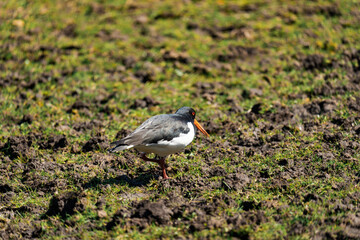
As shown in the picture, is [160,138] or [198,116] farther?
[198,116]

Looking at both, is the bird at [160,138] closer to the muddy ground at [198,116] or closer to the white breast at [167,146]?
the white breast at [167,146]

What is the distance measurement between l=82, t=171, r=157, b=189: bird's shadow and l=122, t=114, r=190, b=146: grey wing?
23.0 inches

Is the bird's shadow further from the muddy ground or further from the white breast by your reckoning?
the white breast

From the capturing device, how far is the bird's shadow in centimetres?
628

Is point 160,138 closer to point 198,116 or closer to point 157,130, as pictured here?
point 157,130

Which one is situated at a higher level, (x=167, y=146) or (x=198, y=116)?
(x=167, y=146)

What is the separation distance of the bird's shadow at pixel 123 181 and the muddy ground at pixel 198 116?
26mm

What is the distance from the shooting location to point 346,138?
6.91 metres

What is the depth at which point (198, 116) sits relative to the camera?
8.41 metres

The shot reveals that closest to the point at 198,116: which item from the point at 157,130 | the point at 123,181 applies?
the point at 157,130

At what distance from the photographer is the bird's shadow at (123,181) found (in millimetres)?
6277

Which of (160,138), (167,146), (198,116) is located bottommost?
(198,116)

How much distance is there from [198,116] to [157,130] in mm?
2170

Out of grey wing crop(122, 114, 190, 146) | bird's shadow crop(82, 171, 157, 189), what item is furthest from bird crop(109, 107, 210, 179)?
bird's shadow crop(82, 171, 157, 189)
